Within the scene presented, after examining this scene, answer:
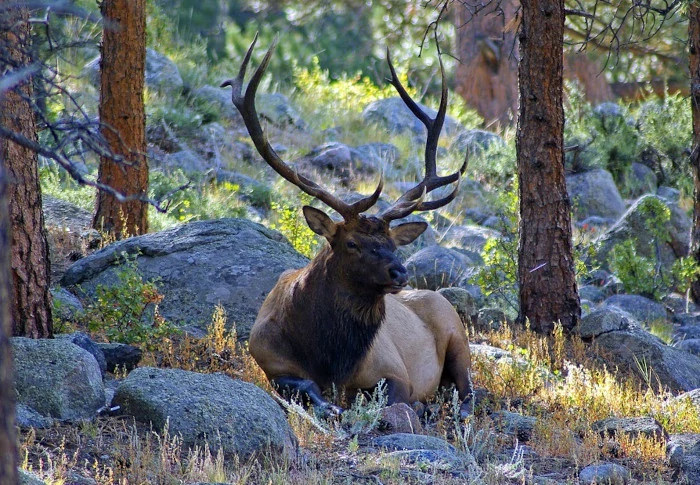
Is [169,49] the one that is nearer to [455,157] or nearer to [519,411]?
[455,157]

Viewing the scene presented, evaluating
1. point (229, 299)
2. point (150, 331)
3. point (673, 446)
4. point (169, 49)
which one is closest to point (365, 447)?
point (673, 446)

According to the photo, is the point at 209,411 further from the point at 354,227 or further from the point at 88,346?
the point at 354,227

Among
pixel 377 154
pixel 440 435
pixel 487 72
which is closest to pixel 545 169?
pixel 440 435

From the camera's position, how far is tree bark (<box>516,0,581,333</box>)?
9898 mm

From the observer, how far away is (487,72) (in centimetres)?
2442

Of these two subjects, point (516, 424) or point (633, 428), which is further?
point (516, 424)

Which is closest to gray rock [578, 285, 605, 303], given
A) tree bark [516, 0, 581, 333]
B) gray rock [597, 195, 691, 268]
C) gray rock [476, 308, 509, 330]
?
gray rock [597, 195, 691, 268]

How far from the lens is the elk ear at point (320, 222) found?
756cm

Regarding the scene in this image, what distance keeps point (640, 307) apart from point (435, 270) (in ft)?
9.00

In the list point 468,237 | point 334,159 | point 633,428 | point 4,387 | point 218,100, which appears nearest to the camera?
point 4,387

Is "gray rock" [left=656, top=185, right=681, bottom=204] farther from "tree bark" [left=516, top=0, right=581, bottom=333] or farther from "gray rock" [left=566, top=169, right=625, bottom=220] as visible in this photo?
"tree bark" [left=516, top=0, right=581, bottom=333]

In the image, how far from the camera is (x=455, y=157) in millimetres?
19938

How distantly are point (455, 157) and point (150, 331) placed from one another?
41.5 ft

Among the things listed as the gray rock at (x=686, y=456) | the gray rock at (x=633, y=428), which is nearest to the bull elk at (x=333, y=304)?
the gray rock at (x=633, y=428)
